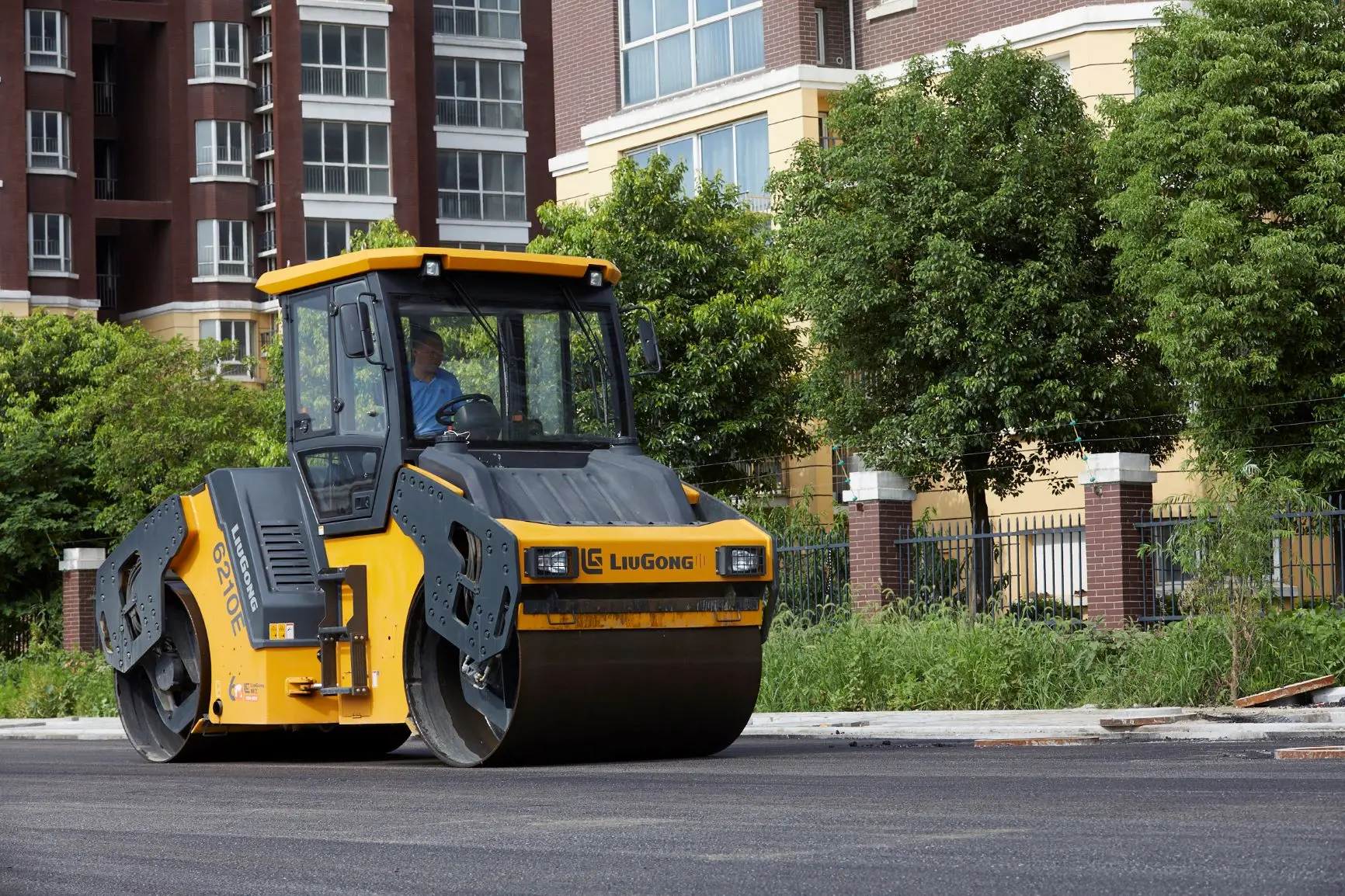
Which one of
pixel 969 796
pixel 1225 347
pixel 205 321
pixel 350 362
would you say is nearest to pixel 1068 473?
pixel 1225 347

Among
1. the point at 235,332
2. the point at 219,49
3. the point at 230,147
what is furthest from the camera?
the point at 235,332

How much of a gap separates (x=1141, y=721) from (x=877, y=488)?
750 cm

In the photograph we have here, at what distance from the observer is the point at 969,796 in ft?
30.1

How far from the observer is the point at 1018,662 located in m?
19.0

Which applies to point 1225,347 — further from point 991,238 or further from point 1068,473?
point 1068,473

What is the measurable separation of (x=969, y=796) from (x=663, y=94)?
32.0 metres

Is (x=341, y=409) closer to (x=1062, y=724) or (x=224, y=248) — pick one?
(x=1062, y=724)

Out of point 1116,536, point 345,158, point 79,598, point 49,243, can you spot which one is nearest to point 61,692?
point 79,598

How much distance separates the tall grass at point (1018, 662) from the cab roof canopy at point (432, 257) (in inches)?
265

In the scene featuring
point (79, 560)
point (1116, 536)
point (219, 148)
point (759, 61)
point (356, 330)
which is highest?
point (219, 148)

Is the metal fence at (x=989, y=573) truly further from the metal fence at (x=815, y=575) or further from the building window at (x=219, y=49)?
the building window at (x=219, y=49)

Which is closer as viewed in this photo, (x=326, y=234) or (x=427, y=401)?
(x=427, y=401)

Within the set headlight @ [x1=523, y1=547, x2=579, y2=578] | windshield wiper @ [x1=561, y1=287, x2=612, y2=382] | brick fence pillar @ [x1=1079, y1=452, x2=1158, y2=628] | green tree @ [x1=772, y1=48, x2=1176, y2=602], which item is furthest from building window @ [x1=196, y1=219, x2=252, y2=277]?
headlight @ [x1=523, y1=547, x2=579, y2=578]

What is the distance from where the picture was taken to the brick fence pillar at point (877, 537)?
869 inches
